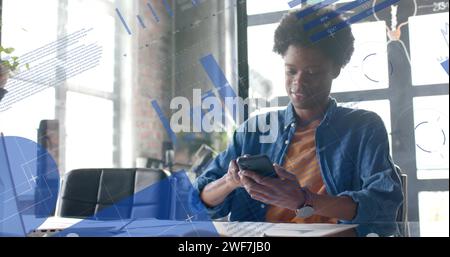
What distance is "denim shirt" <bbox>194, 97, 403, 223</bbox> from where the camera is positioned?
1.09 meters

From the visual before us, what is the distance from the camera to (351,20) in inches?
45.0

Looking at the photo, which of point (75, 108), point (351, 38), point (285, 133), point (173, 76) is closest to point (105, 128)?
point (75, 108)

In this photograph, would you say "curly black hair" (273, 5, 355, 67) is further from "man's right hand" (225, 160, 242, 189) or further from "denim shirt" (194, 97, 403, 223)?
"man's right hand" (225, 160, 242, 189)

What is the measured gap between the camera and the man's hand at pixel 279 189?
1130 mm

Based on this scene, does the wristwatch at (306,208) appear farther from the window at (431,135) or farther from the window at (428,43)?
the window at (428,43)

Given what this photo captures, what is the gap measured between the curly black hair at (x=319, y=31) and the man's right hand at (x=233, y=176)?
0.33 metres

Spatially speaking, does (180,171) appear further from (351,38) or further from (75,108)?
(351,38)

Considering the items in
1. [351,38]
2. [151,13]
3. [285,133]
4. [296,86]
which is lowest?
[285,133]

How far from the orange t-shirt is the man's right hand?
103 mm

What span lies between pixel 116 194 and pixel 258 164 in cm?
45

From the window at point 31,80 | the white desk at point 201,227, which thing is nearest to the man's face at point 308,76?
the white desk at point 201,227

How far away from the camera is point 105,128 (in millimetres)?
1298

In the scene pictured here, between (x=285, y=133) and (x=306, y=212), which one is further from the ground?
(x=285, y=133)
